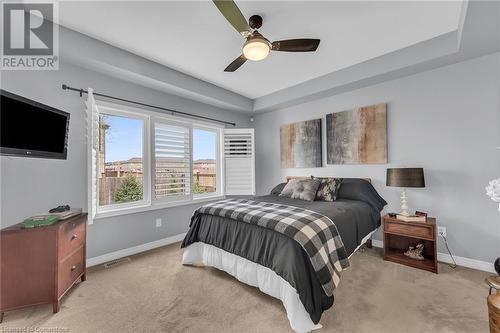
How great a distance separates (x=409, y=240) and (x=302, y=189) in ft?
5.10

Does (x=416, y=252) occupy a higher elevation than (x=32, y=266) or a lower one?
lower

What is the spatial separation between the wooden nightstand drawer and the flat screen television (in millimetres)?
3925

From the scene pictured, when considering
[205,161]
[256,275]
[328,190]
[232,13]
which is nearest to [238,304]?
[256,275]

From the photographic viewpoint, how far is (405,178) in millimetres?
2635

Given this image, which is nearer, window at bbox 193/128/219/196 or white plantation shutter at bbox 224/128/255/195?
window at bbox 193/128/219/196

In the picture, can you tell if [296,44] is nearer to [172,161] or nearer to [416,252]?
[172,161]

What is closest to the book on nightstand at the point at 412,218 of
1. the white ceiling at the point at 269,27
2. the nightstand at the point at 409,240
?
the nightstand at the point at 409,240

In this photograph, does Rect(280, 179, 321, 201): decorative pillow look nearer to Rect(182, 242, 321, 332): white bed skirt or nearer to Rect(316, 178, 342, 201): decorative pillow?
Rect(316, 178, 342, 201): decorative pillow

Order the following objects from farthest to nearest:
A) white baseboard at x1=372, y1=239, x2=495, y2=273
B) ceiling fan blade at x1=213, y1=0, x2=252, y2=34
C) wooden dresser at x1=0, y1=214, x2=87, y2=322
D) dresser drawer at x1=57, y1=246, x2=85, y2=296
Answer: white baseboard at x1=372, y1=239, x2=495, y2=273
dresser drawer at x1=57, y1=246, x2=85, y2=296
wooden dresser at x1=0, y1=214, x2=87, y2=322
ceiling fan blade at x1=213, y1=0, x2=252, y2=34

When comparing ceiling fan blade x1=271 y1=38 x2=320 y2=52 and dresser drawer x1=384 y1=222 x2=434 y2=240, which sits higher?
ceiling fan blade x1=271 y1=38 x2=320 y2=52

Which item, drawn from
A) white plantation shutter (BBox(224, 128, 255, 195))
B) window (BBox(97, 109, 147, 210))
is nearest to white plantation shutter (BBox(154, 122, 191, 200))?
window (BBox(97, 109, 147, 210))

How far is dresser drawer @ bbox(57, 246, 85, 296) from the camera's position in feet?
6.32

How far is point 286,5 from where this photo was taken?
201 centimetres

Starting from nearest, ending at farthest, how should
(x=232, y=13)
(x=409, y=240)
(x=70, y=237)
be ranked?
(x=232, y=13) < (x=70, y=237) < (x=409, y=240)
